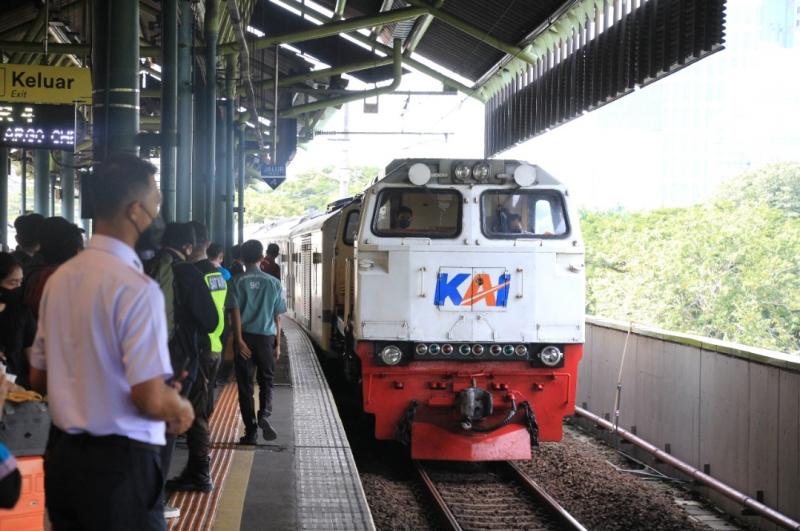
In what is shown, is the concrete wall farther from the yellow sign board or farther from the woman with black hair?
the yellow sign board

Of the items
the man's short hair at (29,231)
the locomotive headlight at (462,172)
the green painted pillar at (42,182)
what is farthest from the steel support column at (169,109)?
the green painted pillar at (42,182)

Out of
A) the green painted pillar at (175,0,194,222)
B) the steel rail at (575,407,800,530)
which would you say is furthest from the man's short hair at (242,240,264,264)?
the steel rail at (575,407,800,530)

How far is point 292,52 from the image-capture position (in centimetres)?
2206

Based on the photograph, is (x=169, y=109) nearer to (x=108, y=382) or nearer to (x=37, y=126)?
(x=37, y=126)

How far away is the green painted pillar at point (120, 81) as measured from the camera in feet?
24.0

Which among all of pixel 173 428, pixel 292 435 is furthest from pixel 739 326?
pixel 173 428

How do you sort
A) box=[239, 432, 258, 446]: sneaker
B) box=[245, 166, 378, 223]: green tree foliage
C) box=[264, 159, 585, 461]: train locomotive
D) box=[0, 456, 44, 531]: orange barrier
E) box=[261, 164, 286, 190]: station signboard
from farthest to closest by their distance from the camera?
box=[245, 166, 378, 223]: green tree foliage
box=[261, 164, 286, 190]: station signboard
box=[264, 159, 585, 461]: train locomotive
box=[239, 432, 258, 446]: sneaker
box=[0, 456, 44, 531]: orange barrier

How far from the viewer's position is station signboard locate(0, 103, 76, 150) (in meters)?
11.9

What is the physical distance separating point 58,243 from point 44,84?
700cm

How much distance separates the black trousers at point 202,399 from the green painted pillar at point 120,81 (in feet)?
7.43

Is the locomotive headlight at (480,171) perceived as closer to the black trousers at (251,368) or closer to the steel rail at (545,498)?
the black trousers at (251,368)

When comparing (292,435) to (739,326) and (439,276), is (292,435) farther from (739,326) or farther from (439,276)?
(739,326)

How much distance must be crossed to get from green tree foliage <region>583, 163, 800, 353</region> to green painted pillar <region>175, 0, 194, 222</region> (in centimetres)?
1090

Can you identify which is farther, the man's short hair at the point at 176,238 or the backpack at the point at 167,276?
the man's short hair at the point at 176,238
